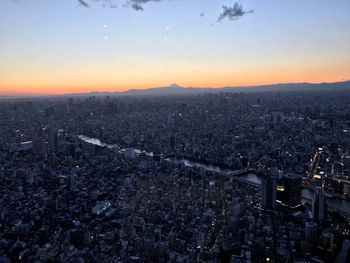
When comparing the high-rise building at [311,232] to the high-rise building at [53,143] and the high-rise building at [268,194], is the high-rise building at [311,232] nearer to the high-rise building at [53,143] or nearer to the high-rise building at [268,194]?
the high-rise building at [268,194]

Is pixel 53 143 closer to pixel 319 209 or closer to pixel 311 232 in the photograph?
pixel 319 209

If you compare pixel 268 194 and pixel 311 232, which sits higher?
pixel 268 194

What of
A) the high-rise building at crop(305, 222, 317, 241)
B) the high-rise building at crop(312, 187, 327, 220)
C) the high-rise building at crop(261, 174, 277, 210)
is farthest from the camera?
the high-rise building at crop(261, 174, 277, 210)

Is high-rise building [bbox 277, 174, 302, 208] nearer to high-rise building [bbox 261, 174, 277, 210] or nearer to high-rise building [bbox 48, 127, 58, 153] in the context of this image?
high-rise building [bbox 261, 174, 277, 210]

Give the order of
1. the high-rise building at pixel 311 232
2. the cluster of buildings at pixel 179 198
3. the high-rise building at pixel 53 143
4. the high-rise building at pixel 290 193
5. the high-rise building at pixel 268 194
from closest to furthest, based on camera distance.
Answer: the cluster of buildings at pixel 179 198 → the high-rise building at pixel 311 232 → the high-rise building at pixel 268 194 → the high-rise building at pixel 290 193 → the high-rise building at pixel 53 143

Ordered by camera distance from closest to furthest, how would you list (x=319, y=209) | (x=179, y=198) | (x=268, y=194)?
(x=319, y=209) < (x=268, y=194) < (x=179, y=198)

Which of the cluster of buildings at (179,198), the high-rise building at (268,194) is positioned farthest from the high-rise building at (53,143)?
the high-rise building at (268,194)

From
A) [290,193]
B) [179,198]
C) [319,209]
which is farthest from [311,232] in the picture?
[179,198]

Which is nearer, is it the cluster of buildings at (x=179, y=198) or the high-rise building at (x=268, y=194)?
the cluster of buildings at (x=179, y=198)

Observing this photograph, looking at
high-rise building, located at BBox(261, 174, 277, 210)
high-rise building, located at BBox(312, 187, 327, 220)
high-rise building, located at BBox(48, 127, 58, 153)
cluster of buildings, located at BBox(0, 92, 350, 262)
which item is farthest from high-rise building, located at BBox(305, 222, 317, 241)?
high-rise building, located at BBox(48, 127, 58, 153)
